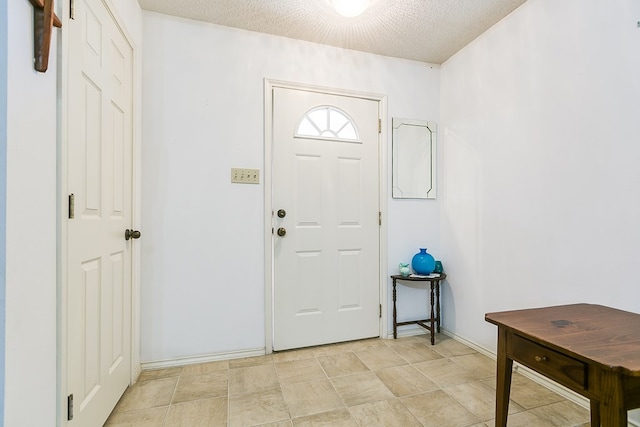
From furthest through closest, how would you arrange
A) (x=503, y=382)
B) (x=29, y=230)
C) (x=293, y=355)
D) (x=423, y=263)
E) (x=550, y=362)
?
(x=423, y=263) → (x=293, y=355) → (x=503, y=382) → (x=550, y=362) → (x=29, y=230)

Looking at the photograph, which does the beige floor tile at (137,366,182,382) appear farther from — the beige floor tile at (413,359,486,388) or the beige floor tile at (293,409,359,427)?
the beige floor tile at (413,359,486,388)

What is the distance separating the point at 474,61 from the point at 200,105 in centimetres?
212

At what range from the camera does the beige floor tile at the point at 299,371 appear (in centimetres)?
192

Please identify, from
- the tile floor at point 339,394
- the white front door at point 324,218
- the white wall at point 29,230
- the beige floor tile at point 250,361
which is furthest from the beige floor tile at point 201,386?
the white wall at point 29,230

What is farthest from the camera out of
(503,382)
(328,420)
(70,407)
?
(328,420)

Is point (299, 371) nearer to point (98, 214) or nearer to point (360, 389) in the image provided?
point (360, 389)

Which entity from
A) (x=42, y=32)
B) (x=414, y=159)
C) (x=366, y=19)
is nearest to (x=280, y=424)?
(x=42, y=32)

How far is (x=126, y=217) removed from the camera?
176cm

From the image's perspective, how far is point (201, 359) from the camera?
83.3 inches

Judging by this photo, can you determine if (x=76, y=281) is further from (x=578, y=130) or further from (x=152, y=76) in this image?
(x=578, y=130)

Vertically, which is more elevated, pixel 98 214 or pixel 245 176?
pixel 245 176

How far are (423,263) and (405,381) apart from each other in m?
0.93

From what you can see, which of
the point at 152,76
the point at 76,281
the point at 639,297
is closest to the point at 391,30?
the point at 152,76

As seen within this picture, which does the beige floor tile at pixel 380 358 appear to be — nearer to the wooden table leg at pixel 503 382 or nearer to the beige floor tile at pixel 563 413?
the beige floor tile at pixel 563 413
